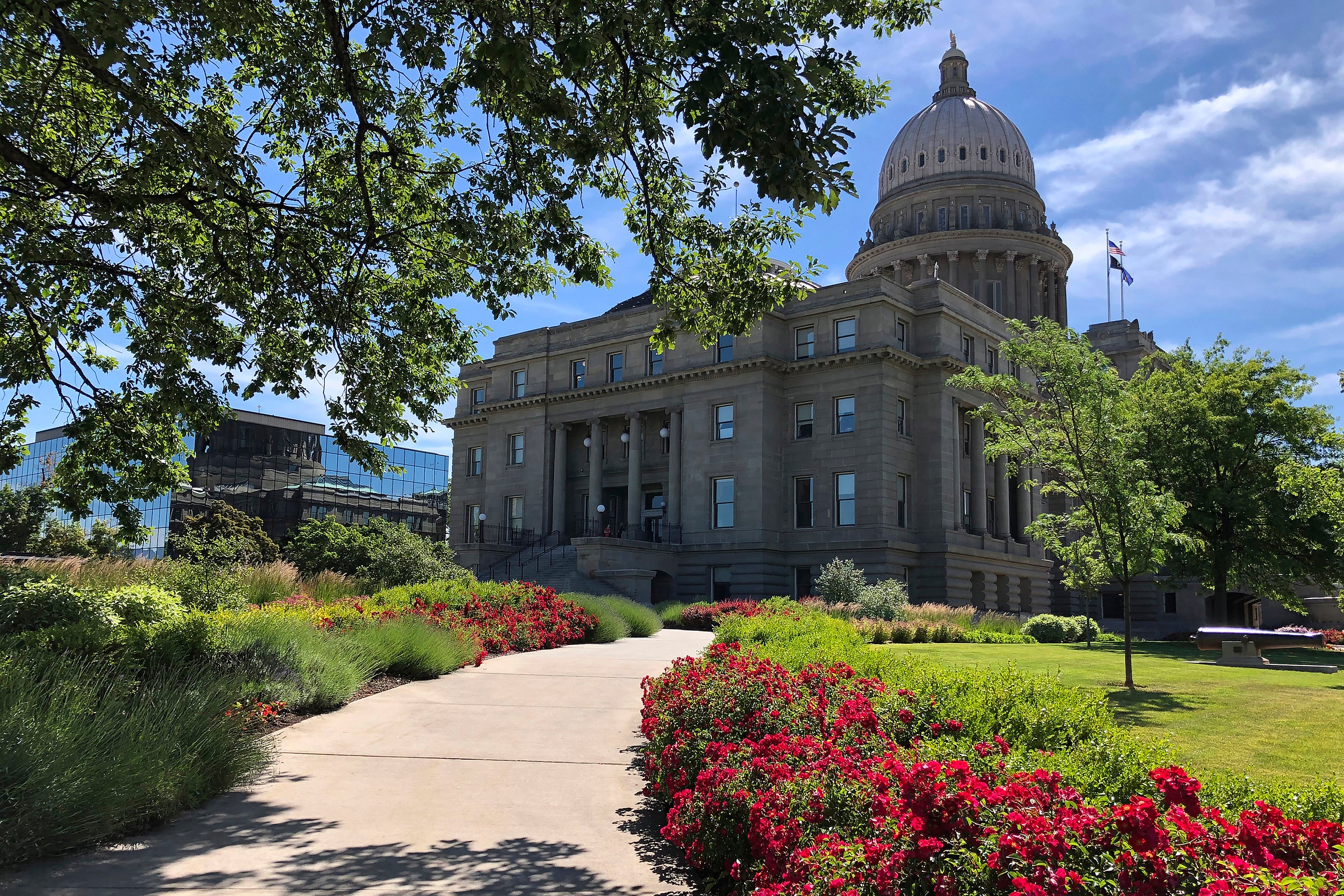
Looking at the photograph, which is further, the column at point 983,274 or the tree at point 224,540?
the column at point 983,274

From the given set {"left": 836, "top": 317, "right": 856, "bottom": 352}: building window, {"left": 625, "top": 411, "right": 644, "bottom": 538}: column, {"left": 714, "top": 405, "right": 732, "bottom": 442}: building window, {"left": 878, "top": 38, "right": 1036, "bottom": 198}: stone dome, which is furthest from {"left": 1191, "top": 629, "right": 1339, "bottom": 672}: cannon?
{"left": 878, "top": 38, "right": 1036, "bottom": 198}: stone dome

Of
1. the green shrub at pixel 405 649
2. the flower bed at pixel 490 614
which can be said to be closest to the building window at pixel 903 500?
the flower bed at pixel 490 614

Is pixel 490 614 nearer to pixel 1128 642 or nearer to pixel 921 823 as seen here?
pixel 1128 642

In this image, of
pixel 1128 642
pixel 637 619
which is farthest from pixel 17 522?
pixel 1128 642

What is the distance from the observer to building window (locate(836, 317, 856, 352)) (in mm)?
47812

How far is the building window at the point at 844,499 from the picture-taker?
4669 centimetres

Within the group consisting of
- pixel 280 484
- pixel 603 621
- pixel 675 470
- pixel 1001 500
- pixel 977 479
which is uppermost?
pixel 280 484

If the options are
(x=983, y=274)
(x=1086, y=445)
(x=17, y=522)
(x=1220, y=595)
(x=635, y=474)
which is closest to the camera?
(x=1086, y=445)

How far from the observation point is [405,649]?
15180 millimetres

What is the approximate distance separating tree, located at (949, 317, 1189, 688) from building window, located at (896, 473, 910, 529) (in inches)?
1095

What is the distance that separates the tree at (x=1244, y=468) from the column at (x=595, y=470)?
2800cm

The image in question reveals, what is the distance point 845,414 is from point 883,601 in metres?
14.5

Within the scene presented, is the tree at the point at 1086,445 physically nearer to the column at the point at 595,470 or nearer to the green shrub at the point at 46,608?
the green shrub at the point at 46,608

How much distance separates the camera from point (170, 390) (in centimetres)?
1455
